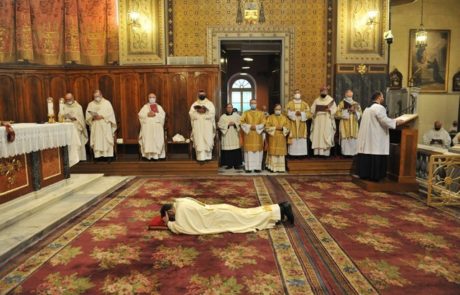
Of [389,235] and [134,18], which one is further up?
[134,18]

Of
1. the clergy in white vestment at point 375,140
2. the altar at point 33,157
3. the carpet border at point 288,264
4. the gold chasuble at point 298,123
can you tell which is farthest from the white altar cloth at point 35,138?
the clergy in white vestment at point 375,140

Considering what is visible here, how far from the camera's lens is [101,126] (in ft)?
29.8

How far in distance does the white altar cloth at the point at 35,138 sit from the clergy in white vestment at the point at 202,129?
118 inches

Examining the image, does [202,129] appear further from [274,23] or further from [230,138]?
[274,23]

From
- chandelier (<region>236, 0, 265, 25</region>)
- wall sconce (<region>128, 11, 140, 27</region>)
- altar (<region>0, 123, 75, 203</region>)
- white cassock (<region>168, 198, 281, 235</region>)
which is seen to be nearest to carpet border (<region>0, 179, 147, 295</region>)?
altar (<region>0, 123, 75, 203</region>)

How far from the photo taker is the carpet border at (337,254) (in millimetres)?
3266

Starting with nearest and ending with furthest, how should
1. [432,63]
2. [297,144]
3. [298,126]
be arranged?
1. [298,126]
2. [297,144]
3. [432,63]

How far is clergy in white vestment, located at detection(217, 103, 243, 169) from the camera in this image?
30.6ft

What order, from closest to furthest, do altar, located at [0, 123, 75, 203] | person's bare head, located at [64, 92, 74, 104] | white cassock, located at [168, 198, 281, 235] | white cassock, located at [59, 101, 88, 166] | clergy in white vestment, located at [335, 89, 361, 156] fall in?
white cassock, located at [168, 198, 281, 235], altar, located at [0, 123, 75, 203], person's bare head, located at [64, 92, 74, 104], white cassock, located at [59, 101, 88, 166], clergy in white vestment, located at [335, 89, 361, 156]

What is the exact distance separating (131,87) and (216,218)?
6.01 m

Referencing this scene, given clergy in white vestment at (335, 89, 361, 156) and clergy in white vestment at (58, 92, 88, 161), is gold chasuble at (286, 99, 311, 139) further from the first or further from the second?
clergy in white vestment at (58, 92, 88, 161)

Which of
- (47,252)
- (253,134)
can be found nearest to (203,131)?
(253,134)

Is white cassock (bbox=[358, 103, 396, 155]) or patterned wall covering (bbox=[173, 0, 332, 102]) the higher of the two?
patterned wall covering (bbox=[173, 0, 332, 102])

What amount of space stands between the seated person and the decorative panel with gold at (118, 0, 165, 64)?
6346mm
